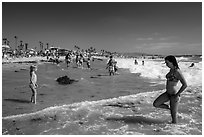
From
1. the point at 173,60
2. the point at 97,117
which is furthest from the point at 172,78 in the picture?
the point at 97,117

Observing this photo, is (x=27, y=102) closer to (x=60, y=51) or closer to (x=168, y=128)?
(x=168, y=128)

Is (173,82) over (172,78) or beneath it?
beneath

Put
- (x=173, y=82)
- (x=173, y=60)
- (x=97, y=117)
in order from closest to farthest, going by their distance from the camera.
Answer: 1. (x=173, y=60)
2. (x=173, y=82)
3. (x=97, y=117)

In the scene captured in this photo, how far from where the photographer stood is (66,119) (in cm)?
708

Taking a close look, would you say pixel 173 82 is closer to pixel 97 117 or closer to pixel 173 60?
pixel 173 60

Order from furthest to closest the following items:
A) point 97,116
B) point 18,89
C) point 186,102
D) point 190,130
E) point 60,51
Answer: point 60,51
point 18,89
point 186,102
point 97,116
point 190,130

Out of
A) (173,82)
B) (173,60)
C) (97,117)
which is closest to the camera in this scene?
(173,60)

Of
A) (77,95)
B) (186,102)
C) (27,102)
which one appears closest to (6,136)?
(27,102)

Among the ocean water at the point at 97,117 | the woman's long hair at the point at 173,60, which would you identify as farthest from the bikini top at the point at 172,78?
the ocean water at the point at 97,117

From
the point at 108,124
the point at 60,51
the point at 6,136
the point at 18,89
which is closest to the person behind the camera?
the point at 6,136

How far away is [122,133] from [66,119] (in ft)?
6.48

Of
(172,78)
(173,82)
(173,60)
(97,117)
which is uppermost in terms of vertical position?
(173,60)

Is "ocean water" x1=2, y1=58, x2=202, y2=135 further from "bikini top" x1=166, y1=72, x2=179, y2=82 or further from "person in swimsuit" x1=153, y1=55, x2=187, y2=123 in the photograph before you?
"bikini top" x1=166, y1=72, x2=179, y2=82

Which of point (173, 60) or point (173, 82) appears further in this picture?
point (173, 82)
